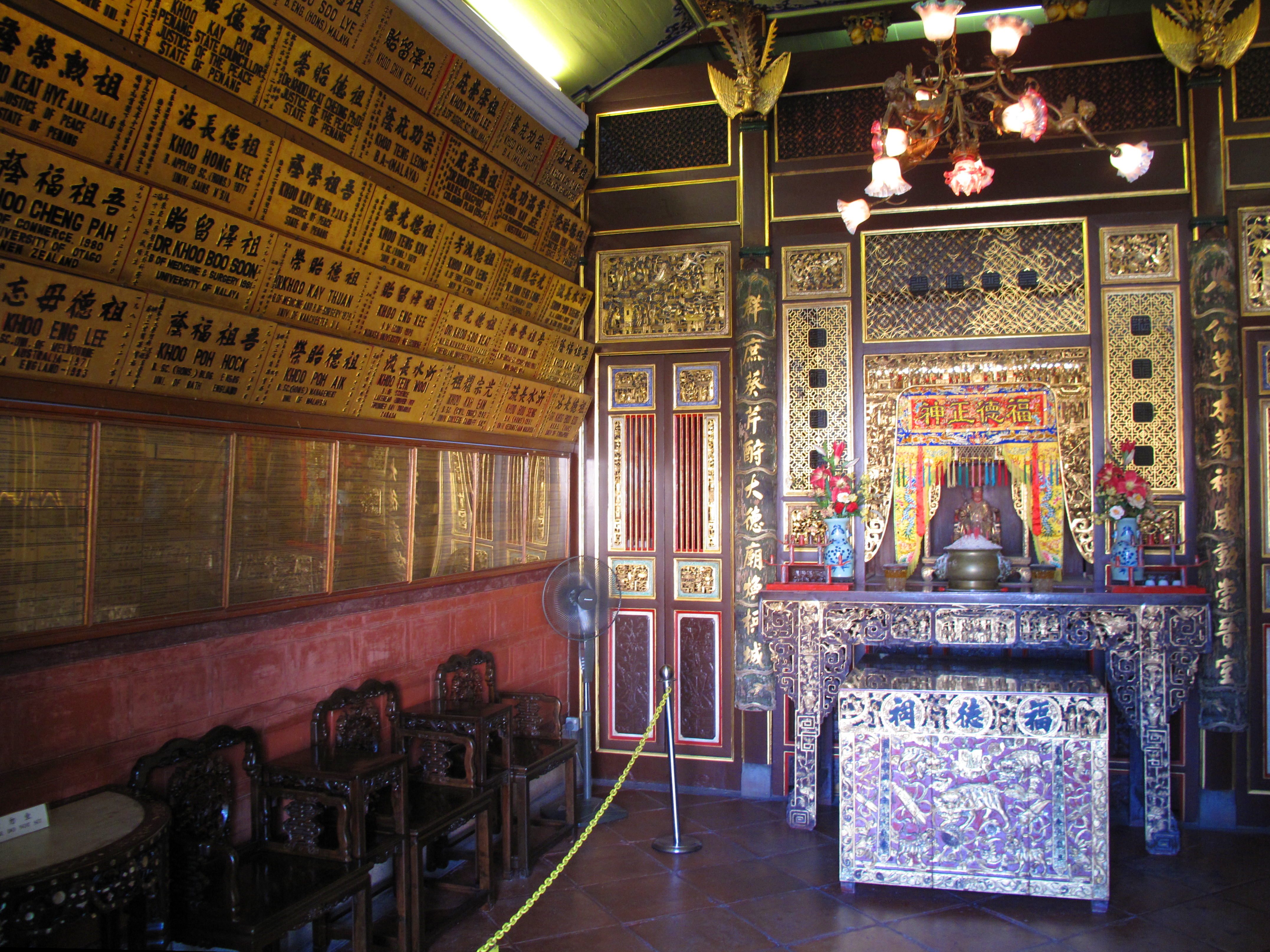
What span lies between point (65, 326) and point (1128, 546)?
16.6ft

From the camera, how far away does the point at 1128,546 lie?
4812 millimetres

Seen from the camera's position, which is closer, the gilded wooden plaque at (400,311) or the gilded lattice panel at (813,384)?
the gilded wooden plaque at (400,311)

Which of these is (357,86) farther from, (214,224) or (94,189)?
(94,189)

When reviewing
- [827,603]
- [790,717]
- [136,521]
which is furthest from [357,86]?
[790,717]

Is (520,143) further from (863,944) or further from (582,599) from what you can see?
(863,944)

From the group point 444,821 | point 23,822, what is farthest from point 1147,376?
point 23,822

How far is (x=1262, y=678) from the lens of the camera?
491cm

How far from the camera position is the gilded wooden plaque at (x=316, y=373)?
3.23 meters

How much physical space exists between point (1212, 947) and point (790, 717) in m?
2.40

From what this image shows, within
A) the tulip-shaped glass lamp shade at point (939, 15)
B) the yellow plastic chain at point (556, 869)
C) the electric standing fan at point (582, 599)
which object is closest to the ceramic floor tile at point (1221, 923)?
the yellow plastic chain at point (556, 869)

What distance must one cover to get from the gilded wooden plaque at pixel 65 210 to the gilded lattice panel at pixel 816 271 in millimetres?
3880

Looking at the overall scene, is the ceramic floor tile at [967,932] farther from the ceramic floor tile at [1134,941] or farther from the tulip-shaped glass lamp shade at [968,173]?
the tulip-shaped glass lamp shade at [968,173]

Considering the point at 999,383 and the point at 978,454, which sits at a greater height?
the point at 999,383

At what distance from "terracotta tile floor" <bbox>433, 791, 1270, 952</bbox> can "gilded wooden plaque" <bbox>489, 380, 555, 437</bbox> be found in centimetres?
232
